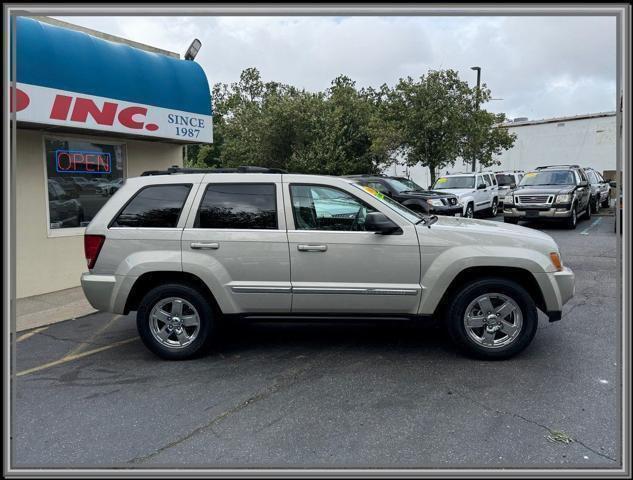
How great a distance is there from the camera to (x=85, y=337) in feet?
18.9

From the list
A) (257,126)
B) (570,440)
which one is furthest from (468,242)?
(257,126)

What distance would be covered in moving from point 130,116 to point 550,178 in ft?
41.8

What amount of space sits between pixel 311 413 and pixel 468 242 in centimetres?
218

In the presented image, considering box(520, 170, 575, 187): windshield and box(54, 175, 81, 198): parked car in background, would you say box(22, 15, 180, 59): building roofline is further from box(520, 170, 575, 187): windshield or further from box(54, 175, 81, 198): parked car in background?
box(520, 170, 575, 187): windshield

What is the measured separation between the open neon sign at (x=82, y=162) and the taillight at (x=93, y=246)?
4.13 m

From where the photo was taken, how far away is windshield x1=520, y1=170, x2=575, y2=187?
14.7 metres

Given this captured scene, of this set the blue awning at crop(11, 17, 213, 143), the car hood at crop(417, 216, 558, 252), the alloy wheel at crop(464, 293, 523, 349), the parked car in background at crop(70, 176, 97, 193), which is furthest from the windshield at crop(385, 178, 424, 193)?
the alloy wheel at crop(464, 293, 523, 349)

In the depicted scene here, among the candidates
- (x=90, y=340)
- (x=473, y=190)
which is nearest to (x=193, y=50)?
(x=90, y=340)

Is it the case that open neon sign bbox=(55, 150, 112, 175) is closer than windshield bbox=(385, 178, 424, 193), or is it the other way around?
open neon sign bbox=(55, 150, 112, 175)

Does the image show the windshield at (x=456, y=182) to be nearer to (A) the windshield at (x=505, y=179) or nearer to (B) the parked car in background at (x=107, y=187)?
(A) the windshield at (x=505, y=179)

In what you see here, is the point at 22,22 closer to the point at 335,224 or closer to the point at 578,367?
the point at 335,224

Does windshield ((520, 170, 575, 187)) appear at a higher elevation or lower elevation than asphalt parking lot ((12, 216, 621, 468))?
higher

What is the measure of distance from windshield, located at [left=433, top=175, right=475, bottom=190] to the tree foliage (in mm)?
2576

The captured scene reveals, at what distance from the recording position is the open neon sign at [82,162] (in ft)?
26.7
